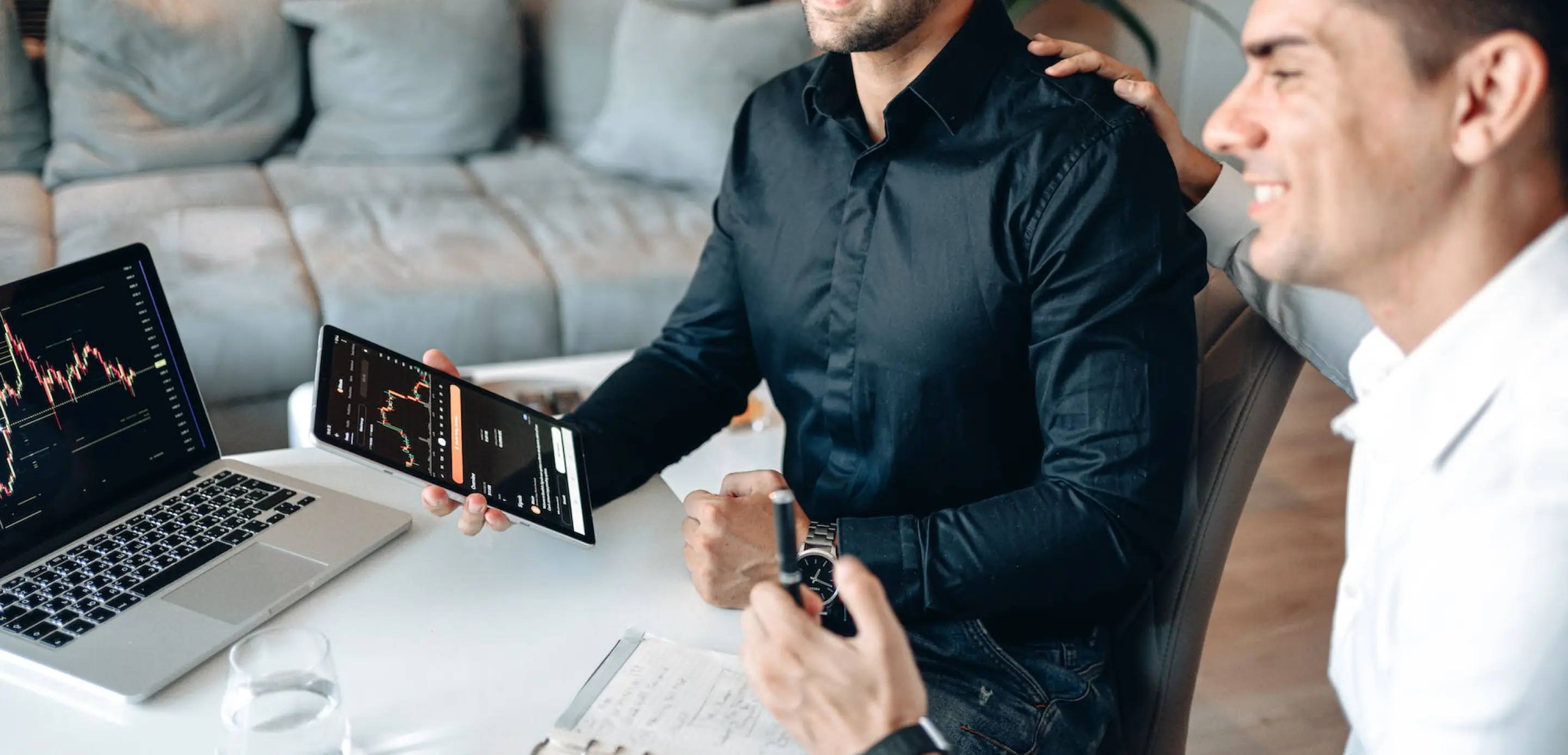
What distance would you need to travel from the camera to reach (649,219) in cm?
273

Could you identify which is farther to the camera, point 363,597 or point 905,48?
point 905,48

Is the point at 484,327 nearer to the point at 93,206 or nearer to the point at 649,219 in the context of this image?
the point at 649,219

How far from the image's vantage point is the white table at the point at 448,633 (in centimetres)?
87

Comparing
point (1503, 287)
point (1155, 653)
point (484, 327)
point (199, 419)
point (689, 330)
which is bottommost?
point (484, 327)

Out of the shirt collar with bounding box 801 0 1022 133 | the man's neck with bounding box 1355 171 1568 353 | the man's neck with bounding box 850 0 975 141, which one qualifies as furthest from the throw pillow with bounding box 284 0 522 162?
the man's neck with bounding box 1355 171 1568 353

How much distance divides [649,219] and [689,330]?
1.27m

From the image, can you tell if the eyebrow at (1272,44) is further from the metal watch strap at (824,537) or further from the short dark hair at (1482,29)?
the metal watch strap at (824,537)

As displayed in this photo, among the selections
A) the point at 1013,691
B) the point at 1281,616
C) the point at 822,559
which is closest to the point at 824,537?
the point at 822,559

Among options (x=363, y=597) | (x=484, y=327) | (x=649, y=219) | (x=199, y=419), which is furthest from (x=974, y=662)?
(x=649, y=219)

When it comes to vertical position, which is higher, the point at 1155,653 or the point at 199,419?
the point at 199,419

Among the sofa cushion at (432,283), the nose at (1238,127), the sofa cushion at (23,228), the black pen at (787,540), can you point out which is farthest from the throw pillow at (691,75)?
the black pen at (787,540)

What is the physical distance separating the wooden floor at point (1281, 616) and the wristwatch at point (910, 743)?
4.17 ft

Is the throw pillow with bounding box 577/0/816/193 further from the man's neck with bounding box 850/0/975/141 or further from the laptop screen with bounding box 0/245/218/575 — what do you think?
the laptop screen with bounding box 0/245/218/575

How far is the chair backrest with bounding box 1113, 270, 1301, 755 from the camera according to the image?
1156 millimetres
